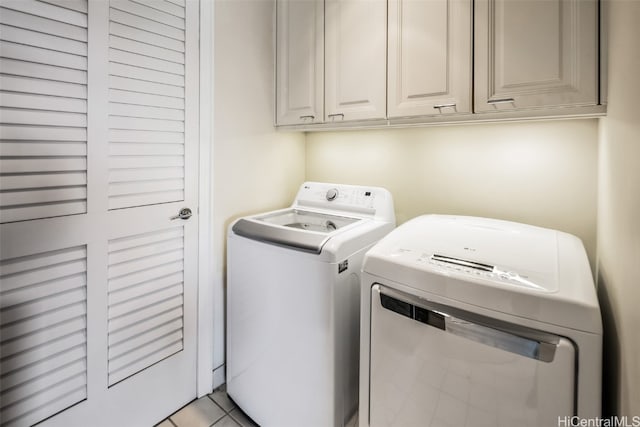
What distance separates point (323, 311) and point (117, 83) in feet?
4.20

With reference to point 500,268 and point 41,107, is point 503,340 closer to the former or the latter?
point 500,268

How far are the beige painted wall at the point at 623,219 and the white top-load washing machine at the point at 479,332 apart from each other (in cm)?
7

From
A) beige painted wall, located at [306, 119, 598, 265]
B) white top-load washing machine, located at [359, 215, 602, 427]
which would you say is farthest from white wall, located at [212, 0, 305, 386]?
white top-load washing machine, located at [359, 215, 602, 427]

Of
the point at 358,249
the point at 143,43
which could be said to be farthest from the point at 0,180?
the point at 358,249

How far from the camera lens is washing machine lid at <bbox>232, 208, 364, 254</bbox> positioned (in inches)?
51.0

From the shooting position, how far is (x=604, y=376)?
1.00 metres

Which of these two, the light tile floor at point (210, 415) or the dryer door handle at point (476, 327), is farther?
the light tile floor at point (210, 415)

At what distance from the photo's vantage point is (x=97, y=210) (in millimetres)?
1286

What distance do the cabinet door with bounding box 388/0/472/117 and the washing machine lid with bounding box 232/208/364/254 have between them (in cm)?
63

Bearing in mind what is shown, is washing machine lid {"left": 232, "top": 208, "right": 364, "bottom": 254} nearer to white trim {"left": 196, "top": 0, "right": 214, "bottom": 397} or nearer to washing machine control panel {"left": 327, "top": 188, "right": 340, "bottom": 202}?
washing machine control panel {"left": 327, "top": 188, "right": 340, "bottom": 202}

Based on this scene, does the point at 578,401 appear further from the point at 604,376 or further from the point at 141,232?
the point at 141,232

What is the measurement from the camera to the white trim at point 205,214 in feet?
5.26

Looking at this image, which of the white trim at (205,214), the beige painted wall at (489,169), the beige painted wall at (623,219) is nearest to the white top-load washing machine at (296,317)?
the white trim at (205,214)

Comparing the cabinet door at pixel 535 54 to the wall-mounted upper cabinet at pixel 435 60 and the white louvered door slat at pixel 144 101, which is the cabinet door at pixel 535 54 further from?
the white louvered door slat at pixel 144 101
